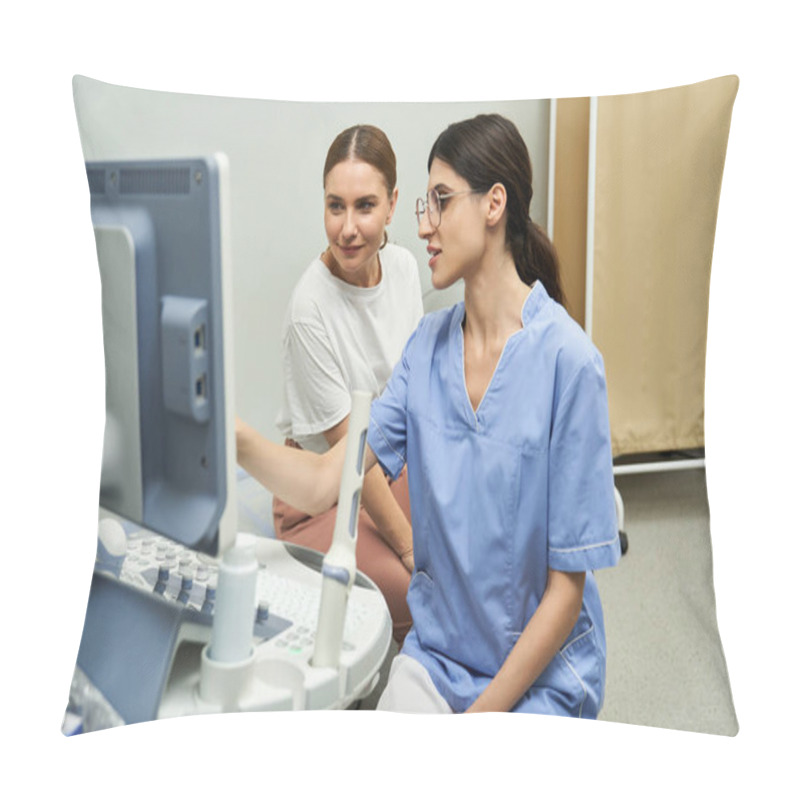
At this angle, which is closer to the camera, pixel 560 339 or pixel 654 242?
pixel 560 339

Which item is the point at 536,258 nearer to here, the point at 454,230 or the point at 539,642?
the point at 454,230

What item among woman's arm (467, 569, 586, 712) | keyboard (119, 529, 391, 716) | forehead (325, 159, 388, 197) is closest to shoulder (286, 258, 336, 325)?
forehead (325, 159, 388, 197)

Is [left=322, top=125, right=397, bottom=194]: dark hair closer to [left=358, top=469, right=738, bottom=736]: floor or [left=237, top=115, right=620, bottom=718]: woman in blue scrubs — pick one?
[left=237, top=115, right=620, bottom=718]: woman in blue scrubs

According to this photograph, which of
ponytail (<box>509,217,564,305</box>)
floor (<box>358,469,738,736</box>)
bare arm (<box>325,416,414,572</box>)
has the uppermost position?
ponytail (<box>509,217,564,305</box>)

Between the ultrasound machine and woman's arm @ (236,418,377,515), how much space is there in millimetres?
20

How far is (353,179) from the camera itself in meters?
1.78

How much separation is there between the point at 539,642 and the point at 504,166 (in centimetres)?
71

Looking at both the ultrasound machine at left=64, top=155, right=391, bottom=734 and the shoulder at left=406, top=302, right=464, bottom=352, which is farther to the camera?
the shoulder at left=406, top=302, right=464, bottom=352

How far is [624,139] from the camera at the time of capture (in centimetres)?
188

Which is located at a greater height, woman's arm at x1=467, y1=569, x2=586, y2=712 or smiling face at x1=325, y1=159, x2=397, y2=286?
smiling face at x1=325, y1=159, x2=397, y2=286

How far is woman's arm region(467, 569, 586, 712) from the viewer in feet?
5.75

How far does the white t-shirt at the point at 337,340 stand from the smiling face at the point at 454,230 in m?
0.04

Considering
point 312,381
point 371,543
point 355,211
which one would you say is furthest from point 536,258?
point 371,543

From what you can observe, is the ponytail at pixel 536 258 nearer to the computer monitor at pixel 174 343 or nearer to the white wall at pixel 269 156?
the white wall at pixel 269 156
